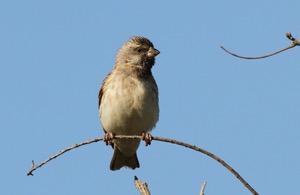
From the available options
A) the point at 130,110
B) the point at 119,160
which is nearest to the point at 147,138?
the point at 130,110

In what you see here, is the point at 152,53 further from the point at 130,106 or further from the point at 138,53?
the point at 130,106

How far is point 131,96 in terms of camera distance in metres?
8.49

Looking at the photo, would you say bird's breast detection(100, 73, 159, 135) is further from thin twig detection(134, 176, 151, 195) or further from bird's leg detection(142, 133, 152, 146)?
thin twig detection(134, 176, 151, 195)

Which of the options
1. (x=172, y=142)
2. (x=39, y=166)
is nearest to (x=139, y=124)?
(x=39, y=166)

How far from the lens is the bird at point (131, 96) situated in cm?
852

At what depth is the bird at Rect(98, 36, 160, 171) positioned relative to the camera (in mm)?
8516

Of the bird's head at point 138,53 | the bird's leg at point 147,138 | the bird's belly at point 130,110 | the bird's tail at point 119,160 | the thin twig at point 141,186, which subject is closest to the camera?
the thin twig at point 141,186

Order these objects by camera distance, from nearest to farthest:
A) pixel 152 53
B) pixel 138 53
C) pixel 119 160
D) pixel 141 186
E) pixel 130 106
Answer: pixel 141 186 < pixel 130 106 < pixel 152 53 < pixel 138 53 < pixel 119 160

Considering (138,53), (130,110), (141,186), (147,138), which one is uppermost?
(138,53)

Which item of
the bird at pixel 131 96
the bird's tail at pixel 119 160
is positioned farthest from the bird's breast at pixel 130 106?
the bird's tail at pixel 119 160

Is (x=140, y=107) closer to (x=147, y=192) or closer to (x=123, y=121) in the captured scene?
(x=123, y=121)

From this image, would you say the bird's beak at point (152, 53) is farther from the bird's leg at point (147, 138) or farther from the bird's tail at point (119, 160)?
the bird's tail at point (119, 160)

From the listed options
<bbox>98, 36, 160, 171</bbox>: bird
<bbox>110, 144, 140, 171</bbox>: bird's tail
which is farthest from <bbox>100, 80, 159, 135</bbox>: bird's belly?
<bbox>110, 144, 140, 171</bbox>: bird's tail

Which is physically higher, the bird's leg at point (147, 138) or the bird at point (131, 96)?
the bird at point (131, 96)
